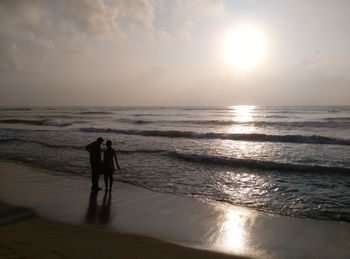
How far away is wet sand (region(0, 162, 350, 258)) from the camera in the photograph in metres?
5.79

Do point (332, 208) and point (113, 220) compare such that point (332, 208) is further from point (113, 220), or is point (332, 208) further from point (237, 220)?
point (113, 220)

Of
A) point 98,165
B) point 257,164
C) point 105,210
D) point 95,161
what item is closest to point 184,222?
point 105,210

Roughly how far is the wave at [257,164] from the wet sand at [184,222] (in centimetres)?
599

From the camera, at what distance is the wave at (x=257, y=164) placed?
13.0 m

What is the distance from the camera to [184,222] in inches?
276

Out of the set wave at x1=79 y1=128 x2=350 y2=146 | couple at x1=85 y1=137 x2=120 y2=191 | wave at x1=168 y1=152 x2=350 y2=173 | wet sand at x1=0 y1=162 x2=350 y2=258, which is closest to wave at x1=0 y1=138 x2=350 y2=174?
wave at x1=168 y1=152 x2=350 y2=173

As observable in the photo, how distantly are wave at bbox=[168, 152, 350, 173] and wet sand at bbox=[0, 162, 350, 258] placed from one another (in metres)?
5.99

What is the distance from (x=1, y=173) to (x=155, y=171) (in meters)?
5.67

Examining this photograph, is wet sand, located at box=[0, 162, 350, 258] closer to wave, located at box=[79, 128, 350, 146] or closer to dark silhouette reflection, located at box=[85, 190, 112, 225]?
dark silhouette reflection, located at box=[85, 190, 112, 225]

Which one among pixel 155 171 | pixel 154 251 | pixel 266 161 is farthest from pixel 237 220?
pixel 266 161

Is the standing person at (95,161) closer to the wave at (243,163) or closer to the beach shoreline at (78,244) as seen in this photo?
the beach shoreline at (78,244)

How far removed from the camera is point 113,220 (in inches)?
277

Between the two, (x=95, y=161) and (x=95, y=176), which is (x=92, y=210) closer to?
(x=95, y=176)

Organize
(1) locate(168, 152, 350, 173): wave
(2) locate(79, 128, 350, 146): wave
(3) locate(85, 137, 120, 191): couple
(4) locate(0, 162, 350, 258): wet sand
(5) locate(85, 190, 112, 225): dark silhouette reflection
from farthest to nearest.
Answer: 1. (2) locate(79, 128, 350, 146): wave
2. (1) locate(168, 152, 350, 173): wave
3. (3) locate(85, 137, 120, 191): couple
4. (5) locate(85, 190, 112, 225): dark silhouette reflection
5. (4) locate(0, 162, 350, 258): wet sand
